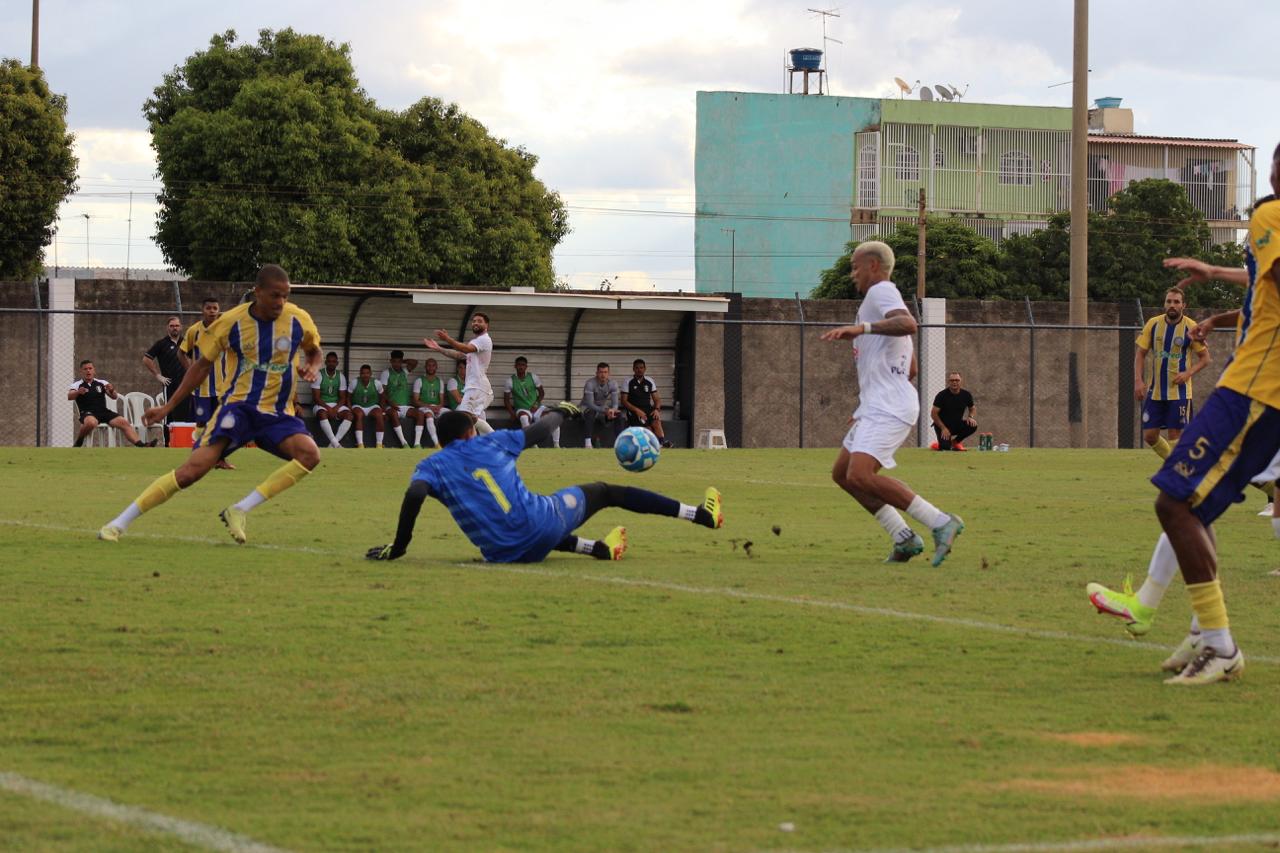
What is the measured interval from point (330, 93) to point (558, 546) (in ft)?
165

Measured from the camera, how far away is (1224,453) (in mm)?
6641

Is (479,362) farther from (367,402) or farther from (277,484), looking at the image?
(277,484)

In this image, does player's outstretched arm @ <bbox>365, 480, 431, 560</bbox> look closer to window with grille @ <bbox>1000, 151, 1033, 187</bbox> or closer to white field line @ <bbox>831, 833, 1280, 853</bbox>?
white field line @ <bbox>831, 833, 1280, 853</bbox>

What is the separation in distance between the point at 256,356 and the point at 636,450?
9.28 feet

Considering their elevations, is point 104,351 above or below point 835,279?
below

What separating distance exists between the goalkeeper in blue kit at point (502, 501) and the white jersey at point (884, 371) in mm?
1393

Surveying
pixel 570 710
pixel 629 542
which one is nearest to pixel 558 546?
pixel 629 542

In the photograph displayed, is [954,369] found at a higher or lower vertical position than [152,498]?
higher

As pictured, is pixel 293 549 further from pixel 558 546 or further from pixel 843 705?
pixel 843 705

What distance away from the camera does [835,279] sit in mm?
70062

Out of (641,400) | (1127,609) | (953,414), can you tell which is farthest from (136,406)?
(1127,609)

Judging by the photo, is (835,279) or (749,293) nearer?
(835,279)

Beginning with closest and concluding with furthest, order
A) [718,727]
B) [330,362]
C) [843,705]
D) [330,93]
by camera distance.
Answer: [718,727], [843,705], [330,362], [330,93]

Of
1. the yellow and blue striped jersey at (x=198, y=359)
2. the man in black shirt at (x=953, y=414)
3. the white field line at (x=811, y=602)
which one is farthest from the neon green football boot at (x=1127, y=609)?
the man in black shirt at (x=953, y=414)
